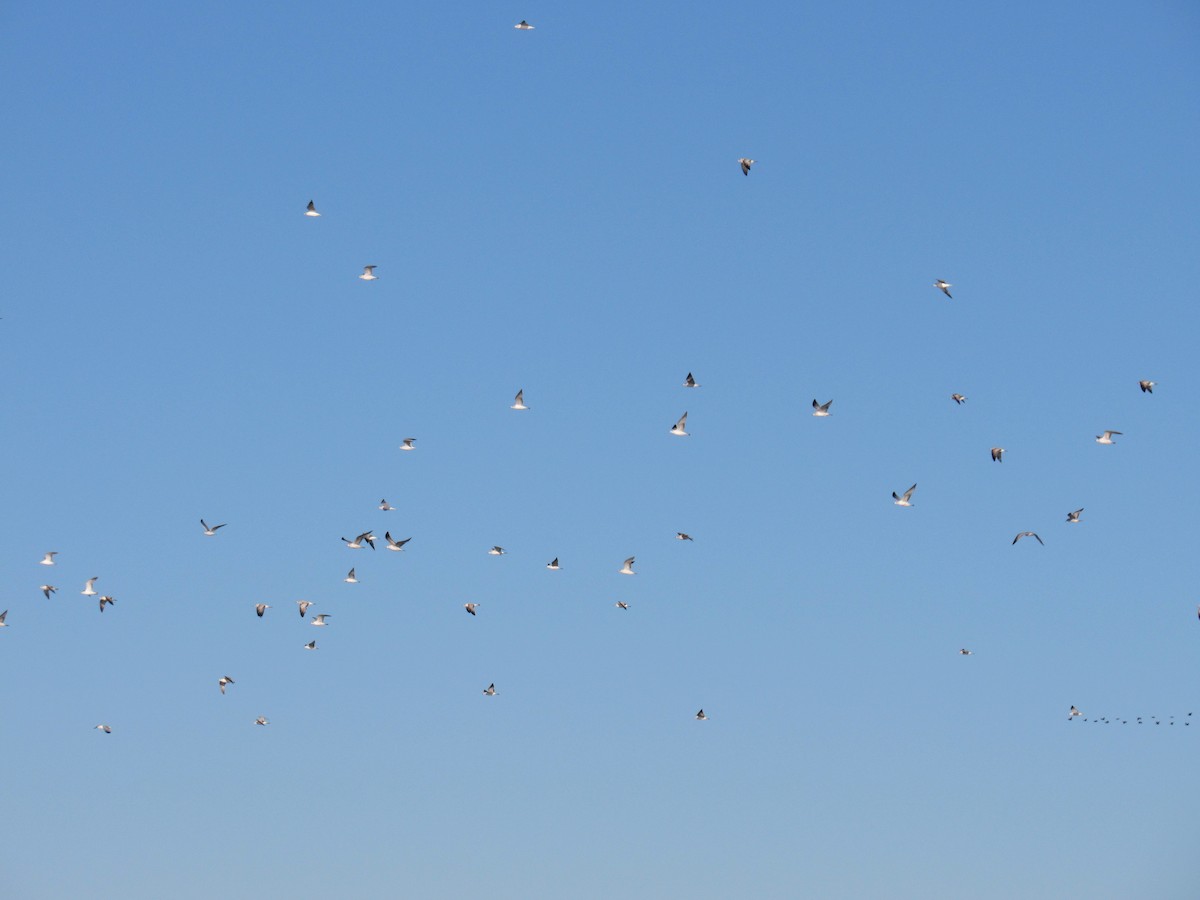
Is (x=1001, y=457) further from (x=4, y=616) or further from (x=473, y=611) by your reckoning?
(x=4, y=616)

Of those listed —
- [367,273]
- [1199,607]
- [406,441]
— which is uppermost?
[367,273]

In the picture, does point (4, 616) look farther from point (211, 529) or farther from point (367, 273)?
point (367, 273)

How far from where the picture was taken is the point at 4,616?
129 meters

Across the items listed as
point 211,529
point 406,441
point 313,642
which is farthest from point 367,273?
point 313,642

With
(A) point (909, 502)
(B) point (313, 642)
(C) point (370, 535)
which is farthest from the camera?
(B) point (313, 642)

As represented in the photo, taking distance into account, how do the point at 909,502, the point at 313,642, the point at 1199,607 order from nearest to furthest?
the point at 1199,607 → the point at 909,502 → the point at 313,642

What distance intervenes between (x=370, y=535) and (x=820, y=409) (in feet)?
105

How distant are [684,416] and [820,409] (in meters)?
9.91

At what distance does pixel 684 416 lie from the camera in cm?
11806

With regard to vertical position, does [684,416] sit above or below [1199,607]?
above

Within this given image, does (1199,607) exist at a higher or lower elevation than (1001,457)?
lower

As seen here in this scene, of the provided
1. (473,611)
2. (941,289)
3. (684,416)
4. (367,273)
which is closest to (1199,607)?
(941,289)

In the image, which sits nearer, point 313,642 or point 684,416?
point 684,416

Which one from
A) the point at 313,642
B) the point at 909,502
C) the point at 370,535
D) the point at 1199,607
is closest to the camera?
the point at 1199,607
